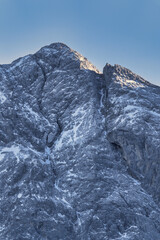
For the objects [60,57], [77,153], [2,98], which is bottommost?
[77,153]

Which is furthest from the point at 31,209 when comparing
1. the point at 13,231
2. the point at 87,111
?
the point at 87,111

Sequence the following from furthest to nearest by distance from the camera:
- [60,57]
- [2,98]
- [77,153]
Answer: [60,57]
[2,98]
[77,153]

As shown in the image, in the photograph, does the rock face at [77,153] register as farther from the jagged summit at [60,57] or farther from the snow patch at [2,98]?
the snow patch at [2,98]

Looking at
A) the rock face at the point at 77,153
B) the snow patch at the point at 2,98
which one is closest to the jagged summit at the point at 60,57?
the rock face at the point at 77,153

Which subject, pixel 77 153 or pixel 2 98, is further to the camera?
pixel 2 98

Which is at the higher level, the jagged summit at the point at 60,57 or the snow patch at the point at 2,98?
the jagged summit at the point at 60,57

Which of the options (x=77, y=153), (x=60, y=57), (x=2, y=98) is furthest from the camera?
(x=60, y=57)

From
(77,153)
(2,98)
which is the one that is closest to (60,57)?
(2,98)

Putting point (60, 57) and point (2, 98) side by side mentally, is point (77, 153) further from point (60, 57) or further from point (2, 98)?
point (60, 57)

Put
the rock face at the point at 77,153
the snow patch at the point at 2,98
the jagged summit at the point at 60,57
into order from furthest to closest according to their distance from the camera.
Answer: the jagged summit at the point at 60,57, the snow patch at the point at 2,98, the rock face at the point at 77,153
